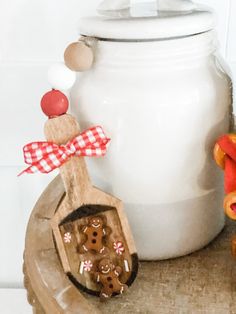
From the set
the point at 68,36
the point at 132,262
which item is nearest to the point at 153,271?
the point at 132,262

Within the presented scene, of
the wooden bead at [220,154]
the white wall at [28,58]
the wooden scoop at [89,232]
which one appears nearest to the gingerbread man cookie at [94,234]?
the wooden scoop at [89,232]

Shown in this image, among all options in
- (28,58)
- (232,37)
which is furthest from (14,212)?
(232,37)

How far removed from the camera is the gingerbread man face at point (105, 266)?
42cm

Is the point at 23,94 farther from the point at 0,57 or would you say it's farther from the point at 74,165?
the point at 74,165

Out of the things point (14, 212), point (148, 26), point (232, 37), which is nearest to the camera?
point (148, 26)

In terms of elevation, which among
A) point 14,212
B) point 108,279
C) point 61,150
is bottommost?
point 14,212

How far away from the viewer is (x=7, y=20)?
0.68m

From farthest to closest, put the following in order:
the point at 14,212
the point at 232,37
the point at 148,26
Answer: the point at 14,212, the point at 232,37, the point at 148,26

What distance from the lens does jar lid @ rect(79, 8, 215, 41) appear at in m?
0.39

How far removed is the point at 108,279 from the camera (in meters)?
0.42

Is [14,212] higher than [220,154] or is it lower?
lower

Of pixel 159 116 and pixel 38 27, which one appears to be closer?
pixel 159 116

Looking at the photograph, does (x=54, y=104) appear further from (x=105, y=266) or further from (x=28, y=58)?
(x=28, y=58)

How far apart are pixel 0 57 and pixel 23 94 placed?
0.06 meters
